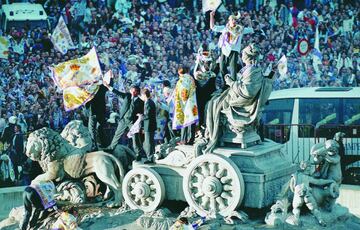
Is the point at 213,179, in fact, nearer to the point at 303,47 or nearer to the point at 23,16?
the point at 23,16

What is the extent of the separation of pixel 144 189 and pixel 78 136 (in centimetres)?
228

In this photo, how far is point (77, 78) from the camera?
18.4 metres

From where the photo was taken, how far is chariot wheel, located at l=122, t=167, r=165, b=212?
1656 cm

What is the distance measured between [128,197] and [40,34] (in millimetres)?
14958

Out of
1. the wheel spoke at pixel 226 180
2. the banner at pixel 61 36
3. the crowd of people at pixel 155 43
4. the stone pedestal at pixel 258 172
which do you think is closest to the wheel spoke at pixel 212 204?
the wheel spoke at pixel 226 180

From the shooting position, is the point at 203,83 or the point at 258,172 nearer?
the point at 258,172

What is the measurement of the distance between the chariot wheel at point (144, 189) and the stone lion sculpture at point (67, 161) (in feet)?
1.89

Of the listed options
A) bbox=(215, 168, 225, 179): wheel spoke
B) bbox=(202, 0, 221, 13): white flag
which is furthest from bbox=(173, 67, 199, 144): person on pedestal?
bbox=(202, 0, 221, 13): white flag

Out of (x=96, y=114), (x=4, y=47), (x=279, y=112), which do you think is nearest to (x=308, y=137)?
(x=279, y=112)

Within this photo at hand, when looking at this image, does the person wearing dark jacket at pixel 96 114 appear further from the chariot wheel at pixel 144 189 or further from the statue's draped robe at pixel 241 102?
the statue's draped robe at pixel 241 102

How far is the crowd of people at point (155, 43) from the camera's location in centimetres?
2792

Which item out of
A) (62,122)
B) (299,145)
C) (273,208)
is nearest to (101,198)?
(273,208)

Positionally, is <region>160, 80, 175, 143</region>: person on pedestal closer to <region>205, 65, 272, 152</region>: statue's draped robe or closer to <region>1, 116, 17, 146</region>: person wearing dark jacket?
<region>205, 65, 272, 152</region>: statue's draped robe

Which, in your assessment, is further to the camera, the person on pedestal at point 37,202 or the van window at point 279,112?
the van window at point 279,112
